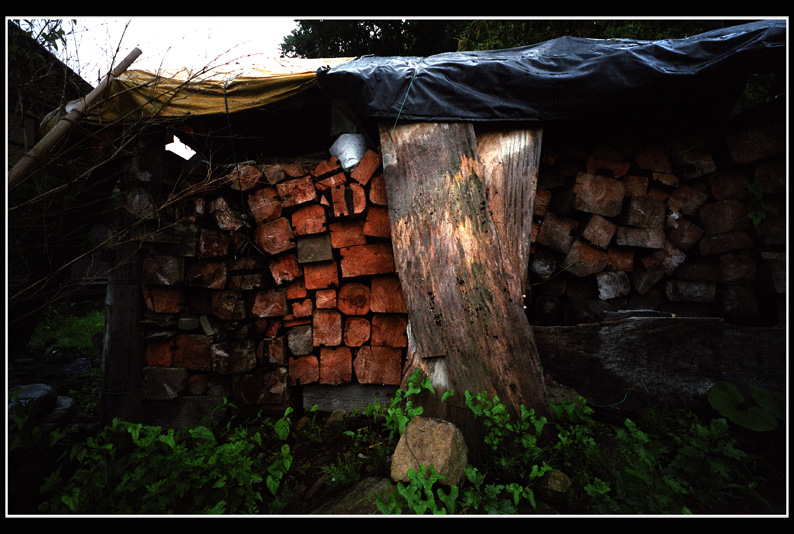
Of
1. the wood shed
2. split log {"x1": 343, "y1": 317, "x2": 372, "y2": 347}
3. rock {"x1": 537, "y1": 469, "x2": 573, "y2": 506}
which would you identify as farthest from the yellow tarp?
rock {"x1": 537, "y1": 469, "x2": 573, "y2": 506}

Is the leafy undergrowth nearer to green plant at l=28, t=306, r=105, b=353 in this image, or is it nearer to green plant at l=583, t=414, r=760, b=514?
green plant at l=583, t=414, r=760, b=514

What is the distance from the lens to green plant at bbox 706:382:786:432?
150 cm

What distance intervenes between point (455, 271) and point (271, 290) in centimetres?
144

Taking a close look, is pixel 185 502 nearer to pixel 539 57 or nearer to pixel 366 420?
pixel 366 420

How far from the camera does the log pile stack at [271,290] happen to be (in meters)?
2.24

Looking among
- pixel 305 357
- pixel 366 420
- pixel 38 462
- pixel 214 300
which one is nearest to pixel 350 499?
pixel 366 420

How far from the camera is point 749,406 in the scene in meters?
1.68

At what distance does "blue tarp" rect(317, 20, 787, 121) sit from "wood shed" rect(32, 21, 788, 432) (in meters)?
0.01

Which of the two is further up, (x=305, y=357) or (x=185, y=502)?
(x=305, y=357)

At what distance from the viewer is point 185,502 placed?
1574 mm

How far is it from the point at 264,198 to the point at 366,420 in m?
1.76

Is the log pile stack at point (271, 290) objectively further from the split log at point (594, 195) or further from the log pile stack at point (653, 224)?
the split log at point (594, 195)

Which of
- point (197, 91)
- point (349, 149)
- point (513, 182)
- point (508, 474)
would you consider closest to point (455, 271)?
point (513, 182)

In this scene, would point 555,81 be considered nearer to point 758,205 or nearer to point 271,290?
point 758,205
